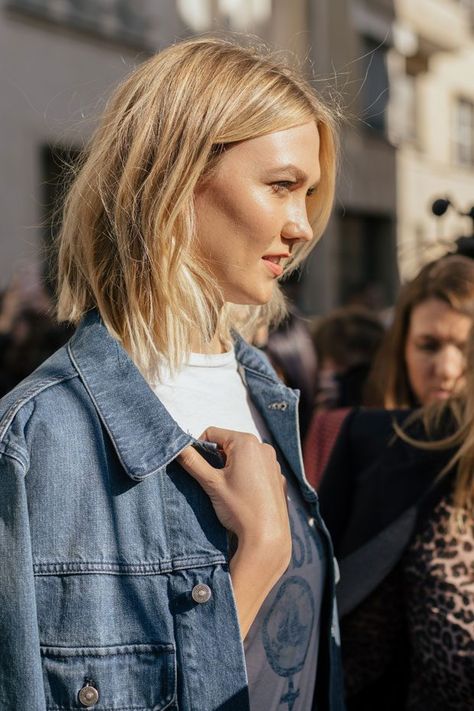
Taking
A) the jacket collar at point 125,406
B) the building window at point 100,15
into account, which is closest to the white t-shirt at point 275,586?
the jacket collar at point 125,406

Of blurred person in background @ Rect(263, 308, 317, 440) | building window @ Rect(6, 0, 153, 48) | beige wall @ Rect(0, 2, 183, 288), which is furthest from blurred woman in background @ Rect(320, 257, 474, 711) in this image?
building window @ Rect(6, 0, 153, 48)

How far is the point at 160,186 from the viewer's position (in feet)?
5.31

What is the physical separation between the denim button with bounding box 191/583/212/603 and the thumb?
0.54 feet

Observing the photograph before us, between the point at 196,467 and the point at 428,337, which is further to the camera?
the point at 428,337

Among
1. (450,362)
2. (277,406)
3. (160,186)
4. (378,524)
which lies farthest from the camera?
(450,362)

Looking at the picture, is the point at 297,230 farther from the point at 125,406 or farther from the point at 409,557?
the point at 409,557

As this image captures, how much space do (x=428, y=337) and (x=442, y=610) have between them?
115cm

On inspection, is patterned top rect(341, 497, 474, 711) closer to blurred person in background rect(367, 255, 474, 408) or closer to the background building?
blurred person in background rect(367, 255, 474, 408)

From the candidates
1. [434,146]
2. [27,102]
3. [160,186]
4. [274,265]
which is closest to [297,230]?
[274,265]

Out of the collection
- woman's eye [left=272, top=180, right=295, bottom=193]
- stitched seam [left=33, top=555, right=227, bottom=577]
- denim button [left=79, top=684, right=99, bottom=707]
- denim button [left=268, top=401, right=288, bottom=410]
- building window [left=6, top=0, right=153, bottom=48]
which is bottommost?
denim button [left=79, top=684, right=99, bottom=707]

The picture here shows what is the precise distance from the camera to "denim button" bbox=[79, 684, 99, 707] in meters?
1.42

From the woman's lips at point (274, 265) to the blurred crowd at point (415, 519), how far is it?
80cm

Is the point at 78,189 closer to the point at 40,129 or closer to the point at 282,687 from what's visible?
the point at 282,687

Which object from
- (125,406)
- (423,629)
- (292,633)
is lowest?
(423,629)
